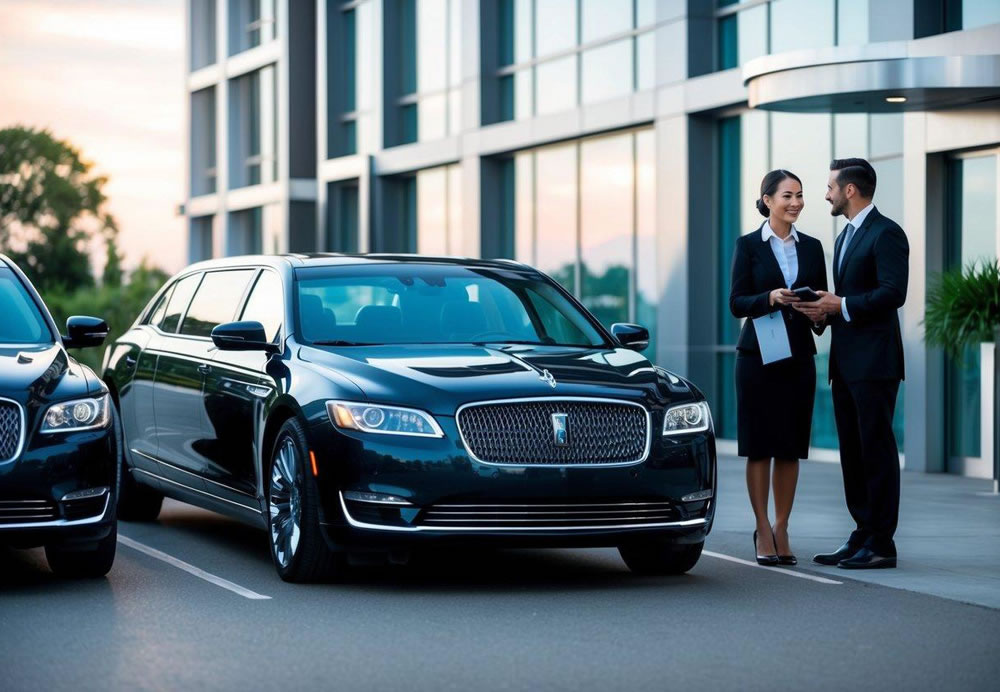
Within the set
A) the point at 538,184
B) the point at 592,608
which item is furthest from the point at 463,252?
the point at 592,608

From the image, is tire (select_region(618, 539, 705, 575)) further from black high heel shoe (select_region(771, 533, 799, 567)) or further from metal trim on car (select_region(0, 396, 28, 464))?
metal trim on car (select_region(0, 396, 28, 464))

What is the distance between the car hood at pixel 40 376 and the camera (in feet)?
27.5

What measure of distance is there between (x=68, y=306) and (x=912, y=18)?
41572 millimetres

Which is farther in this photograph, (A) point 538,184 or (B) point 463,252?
(B) point 463,252

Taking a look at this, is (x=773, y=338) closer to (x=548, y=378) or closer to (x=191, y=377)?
(x=548, y=378)

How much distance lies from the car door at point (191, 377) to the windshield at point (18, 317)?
955 millimetres

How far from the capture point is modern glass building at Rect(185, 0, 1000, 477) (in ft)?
56.0

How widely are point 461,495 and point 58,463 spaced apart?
6.12 feet

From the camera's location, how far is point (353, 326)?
30.6 feet

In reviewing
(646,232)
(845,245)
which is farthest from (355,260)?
(646,232)

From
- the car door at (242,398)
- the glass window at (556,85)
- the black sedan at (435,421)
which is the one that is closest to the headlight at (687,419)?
the black sedan at (435,421)

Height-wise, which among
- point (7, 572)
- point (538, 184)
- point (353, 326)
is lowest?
point (7, 572)

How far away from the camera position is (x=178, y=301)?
1151 centimetres

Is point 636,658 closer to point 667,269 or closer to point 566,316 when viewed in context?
point 566,316
